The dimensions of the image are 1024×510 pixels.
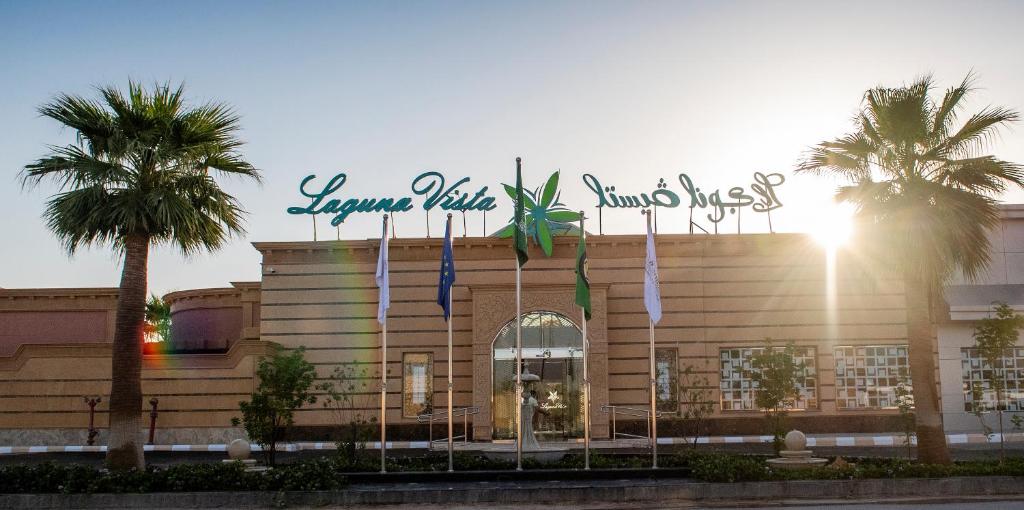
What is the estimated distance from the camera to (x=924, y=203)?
2114cm

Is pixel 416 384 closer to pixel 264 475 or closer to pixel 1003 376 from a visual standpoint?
pixel 264 475

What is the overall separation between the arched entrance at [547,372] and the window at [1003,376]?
13132 mm

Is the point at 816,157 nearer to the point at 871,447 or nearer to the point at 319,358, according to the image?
the point at 871,447

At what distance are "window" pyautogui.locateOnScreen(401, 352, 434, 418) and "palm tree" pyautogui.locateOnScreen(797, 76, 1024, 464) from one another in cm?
1642

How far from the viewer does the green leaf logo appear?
33656 mm

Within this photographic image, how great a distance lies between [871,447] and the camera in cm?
3041

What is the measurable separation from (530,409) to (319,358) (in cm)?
1045

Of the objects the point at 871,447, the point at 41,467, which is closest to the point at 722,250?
the point at 871,447

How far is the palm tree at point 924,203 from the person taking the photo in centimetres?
2069

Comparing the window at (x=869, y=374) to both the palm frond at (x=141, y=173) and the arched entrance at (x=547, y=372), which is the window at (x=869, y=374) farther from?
the palm frond at (x=141, y=173)

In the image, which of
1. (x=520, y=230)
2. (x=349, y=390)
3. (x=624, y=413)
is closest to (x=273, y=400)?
(x=520, y=230)

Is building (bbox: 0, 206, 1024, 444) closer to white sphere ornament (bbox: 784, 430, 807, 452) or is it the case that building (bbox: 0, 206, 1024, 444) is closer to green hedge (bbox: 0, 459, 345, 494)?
white sphere ornament (bbox: 784, 430, 807, 452)

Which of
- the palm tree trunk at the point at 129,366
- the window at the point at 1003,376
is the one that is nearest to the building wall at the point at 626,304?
the window at the point at 1003,376

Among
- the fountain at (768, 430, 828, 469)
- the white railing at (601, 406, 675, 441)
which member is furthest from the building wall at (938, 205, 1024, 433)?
the fountain at (768, 430, 828, 469)
